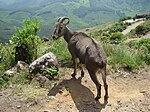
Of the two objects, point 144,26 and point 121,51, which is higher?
point 121,51

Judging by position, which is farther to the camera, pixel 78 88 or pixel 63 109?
pixel 78 88

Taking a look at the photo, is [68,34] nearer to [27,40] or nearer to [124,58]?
[27,40]

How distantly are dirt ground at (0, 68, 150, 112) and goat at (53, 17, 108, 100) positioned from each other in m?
0.42

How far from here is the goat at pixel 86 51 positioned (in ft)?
30.2

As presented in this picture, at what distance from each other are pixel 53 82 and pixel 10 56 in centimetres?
266

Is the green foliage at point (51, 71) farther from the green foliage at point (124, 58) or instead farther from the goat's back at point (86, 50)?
the green foliage at point (124, 58)

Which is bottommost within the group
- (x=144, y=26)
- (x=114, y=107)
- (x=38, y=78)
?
(x=144, y=26)

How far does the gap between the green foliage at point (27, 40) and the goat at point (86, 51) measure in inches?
36.9

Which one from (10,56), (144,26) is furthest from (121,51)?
(144,26)

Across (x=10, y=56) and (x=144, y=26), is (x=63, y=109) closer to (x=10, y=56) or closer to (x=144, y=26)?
(x=10, y=56)

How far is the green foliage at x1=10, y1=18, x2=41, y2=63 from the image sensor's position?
11.6 meters

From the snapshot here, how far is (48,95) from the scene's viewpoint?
9.77m

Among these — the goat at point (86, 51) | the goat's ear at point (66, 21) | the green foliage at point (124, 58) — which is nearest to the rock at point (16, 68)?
the goat at point (86, 51)

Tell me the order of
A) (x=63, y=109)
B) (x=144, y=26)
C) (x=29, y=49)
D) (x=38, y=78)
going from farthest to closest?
1. (x=144, y=26)
2. (x=29, y=49)
3. (x=38, y=78)
4. (x=63, y=109)
